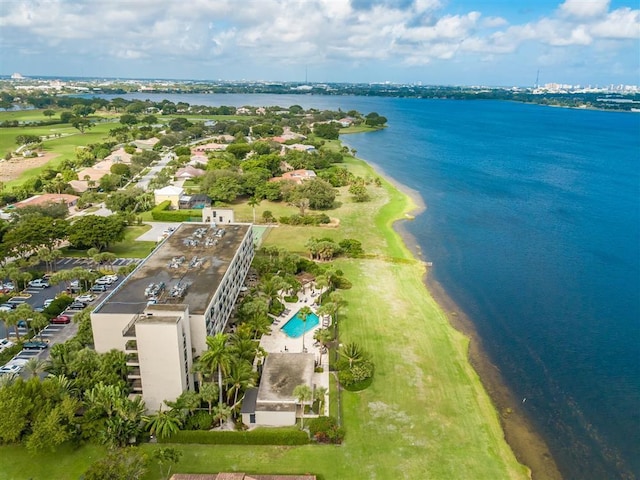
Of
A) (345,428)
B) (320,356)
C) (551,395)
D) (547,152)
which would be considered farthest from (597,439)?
(547,152)

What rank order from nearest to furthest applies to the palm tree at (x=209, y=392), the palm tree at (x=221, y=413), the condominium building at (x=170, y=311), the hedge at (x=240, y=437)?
the hedge at (x=240, y=437)
the condominium building at (x=170, y=311)
the palm tree at (x=221, y=413)
the palm tree at (x=209, y=392)

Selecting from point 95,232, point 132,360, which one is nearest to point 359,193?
point 95,232

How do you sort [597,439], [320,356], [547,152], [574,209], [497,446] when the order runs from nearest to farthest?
[497,446] < [597,439] < [320,356] < [574,209] < [547,152]

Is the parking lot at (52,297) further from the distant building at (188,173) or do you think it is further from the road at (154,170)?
the distant building at (188,173)

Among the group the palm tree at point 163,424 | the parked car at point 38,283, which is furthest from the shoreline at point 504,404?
the parked car at point 38,283

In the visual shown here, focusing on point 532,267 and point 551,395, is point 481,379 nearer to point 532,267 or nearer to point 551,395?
point 551,395
